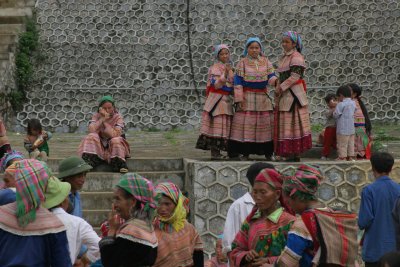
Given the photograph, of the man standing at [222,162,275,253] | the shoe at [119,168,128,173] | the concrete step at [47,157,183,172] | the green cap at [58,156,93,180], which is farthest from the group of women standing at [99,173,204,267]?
the concrete step at [47,157,183,172]

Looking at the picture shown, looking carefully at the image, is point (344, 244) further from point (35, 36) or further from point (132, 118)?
point (35, 36)

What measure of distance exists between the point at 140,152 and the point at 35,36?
18.4 feet

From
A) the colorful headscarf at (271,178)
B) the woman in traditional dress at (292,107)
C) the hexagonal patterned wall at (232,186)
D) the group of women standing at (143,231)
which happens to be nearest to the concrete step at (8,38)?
the woman in traditional dress at (292,107)

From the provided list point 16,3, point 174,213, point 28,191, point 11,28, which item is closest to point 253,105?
point 174,213

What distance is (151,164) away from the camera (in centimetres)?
935

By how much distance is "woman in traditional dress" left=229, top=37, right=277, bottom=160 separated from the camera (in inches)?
353

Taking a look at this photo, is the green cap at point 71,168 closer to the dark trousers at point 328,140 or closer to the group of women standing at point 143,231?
the group of women standing at point 143,231

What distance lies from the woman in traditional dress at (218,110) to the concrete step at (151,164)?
0.40m

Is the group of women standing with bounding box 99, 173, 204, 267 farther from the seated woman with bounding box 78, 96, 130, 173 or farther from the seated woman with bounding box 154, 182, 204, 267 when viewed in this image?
the seated woman with bounding box 78, 96, 130, 173

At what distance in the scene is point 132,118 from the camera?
47.5 feet

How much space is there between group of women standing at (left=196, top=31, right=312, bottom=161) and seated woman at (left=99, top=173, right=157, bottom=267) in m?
4.50

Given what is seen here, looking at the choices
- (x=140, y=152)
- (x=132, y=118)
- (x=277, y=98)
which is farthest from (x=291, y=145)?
(x=132, y=118)

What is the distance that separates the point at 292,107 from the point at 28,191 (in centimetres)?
486

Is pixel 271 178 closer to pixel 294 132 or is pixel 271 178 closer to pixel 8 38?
pixel 294 132
